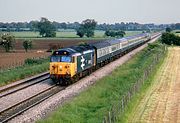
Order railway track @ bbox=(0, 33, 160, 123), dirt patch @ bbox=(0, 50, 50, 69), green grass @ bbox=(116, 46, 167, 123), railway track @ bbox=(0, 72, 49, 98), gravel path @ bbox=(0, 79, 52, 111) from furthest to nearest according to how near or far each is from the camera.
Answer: dirt patch @ bbox=(0, 50, 50, 69), railway track @ bbox=(0, 72, 49, 98), gravel path @ bbox=(0, 79, 52, 111), railway track @ bbox=(0, 33, 160, 123), green grass @ bbox=(116, 46, 167, 123)

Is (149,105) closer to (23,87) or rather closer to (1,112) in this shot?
(1,112)

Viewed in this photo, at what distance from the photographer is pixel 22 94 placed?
107 feet

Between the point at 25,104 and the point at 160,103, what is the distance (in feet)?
30.9

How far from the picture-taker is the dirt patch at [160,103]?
2375 centimetres

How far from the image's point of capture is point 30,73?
151 ft

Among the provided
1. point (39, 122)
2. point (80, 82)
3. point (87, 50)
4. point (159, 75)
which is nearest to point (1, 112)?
point (39, 122)

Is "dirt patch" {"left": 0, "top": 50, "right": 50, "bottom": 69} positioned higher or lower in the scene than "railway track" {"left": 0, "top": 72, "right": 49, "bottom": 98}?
lower

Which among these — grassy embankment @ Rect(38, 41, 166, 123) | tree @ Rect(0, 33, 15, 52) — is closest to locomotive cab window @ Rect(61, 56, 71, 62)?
grassy embankment @ Rect(38, 41, 166, 123)

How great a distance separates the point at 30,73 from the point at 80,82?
8.86 m

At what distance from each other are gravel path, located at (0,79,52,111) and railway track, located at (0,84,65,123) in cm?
61

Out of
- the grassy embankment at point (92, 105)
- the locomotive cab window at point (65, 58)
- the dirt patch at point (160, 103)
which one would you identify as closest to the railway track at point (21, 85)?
the locomotive cab window at point (65, 58)

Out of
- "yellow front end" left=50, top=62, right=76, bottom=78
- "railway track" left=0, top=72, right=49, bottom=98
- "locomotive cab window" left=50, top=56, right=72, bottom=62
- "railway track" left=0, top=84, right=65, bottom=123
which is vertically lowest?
"railway track" left=0, top=72, right=49, bottom=98

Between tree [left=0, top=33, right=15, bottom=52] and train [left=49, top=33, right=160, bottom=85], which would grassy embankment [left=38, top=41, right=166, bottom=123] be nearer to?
train [left=49, top=33, right=160, bottom=85]

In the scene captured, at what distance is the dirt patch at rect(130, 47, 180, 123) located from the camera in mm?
23750
